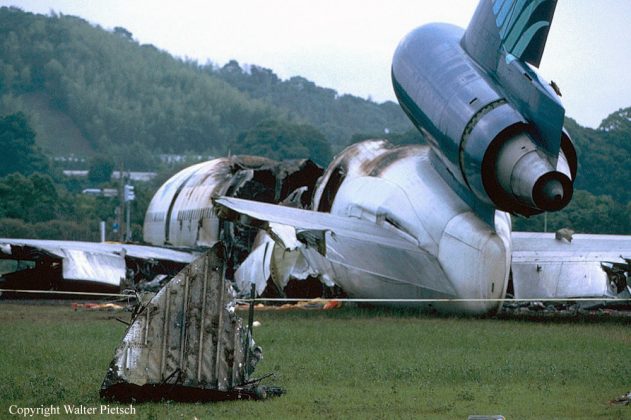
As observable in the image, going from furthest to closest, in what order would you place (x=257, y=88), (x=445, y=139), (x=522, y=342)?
(x=257, y=88), (x=445, y=139), (x=522, y=342)

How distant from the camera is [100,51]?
16300cm

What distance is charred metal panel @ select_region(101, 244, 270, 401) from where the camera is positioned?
42.9 feet

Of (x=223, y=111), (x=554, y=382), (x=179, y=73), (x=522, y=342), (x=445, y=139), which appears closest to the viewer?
(x=554, y=382)

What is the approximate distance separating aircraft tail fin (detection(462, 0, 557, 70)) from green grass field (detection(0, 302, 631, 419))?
508 cm

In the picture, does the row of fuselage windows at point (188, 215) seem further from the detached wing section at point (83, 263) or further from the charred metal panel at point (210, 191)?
the detached wing section at point (83, 263)

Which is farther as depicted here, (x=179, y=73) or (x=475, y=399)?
(x=179, y=73)

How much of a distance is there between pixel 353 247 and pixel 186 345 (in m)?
12.1

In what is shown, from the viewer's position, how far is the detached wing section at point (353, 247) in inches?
931

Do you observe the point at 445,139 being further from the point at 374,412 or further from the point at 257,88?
the point at 257,88

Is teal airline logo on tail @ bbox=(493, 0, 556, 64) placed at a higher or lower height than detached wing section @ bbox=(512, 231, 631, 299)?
higher

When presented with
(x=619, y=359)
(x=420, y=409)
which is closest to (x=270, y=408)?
(x=420, y=409)

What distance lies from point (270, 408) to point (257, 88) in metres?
165

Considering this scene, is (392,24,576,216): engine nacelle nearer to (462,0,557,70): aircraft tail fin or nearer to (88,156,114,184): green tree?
(462,0,557,70): aircraft tail fin
